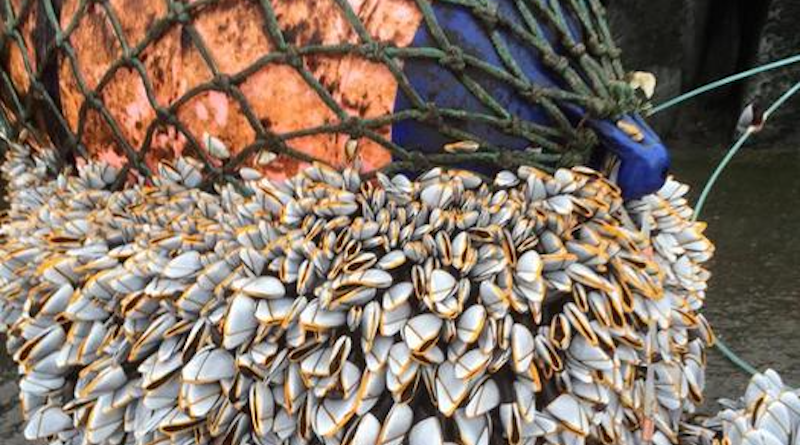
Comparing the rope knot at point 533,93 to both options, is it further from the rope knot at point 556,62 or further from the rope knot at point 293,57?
the rope knot at point 293,57

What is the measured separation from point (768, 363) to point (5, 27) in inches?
63.0

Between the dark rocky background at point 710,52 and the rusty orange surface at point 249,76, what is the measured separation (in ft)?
9.50

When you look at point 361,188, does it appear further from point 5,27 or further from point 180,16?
point 5,27

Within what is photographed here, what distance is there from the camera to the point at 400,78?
83cm

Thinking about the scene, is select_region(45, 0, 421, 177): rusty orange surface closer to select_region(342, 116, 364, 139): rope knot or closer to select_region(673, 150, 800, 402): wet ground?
select_region(342, 116, 364, 139): rope knot

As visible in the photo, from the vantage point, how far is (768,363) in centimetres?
→ 181

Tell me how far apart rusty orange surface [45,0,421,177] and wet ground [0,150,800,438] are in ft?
2.85

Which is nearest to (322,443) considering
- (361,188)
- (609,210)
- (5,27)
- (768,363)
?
(361,188)

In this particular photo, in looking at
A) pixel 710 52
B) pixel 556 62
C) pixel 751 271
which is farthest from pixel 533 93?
pixel 710 52

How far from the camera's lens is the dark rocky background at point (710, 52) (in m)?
3.50

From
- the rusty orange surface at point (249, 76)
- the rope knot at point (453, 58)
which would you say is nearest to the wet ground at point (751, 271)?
the rusty orange surface at point (249, 76)

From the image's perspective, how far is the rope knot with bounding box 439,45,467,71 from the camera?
32.6 inches

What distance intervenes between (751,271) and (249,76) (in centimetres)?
184

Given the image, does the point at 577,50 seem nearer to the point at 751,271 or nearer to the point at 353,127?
the point at 353,127
